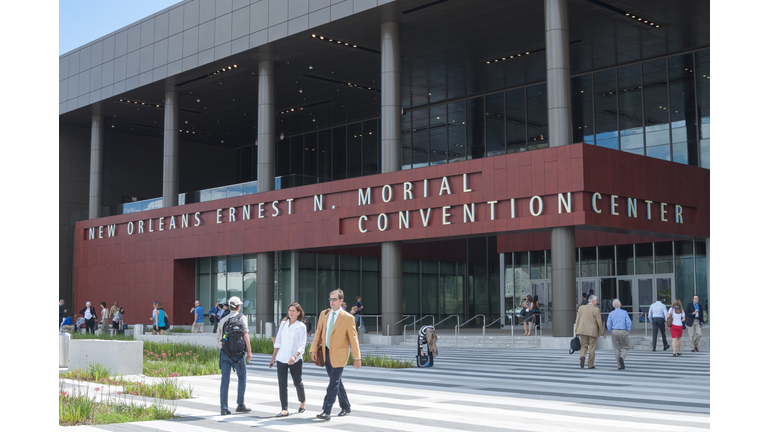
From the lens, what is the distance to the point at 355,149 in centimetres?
4828

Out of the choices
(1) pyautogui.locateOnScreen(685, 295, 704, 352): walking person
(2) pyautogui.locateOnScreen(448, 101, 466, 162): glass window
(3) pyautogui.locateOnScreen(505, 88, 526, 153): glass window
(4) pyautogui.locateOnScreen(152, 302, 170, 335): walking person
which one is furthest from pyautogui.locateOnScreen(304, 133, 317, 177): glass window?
(1) pyautogui.locateOnScreen(685, 295, 704, 352): walking person

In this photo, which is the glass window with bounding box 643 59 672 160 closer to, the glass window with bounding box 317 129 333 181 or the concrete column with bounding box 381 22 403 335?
the concrete column with bounding box 381 22 403 335

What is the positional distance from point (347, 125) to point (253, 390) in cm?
3504

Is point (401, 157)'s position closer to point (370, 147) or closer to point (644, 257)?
point (370, 147)

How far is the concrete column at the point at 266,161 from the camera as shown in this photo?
36.6 m

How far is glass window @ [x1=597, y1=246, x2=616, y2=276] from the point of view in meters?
37.3

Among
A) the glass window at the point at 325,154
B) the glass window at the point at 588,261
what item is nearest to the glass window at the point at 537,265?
the glass window at the point at 588,261

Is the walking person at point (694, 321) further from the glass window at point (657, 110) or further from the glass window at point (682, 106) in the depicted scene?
the glass window at point (657, 110)

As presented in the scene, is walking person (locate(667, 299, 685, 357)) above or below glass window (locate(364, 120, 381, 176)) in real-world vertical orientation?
below

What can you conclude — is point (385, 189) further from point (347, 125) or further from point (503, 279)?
point (347, 125)

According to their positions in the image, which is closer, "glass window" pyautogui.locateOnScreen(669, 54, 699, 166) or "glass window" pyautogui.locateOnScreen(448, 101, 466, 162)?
"glass window" pyautogui.locateOnScreen(669, 54, 699, 166)

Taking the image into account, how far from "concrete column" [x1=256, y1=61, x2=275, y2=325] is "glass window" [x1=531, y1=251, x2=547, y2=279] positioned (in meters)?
13.3

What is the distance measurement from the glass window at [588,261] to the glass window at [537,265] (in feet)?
6.97
